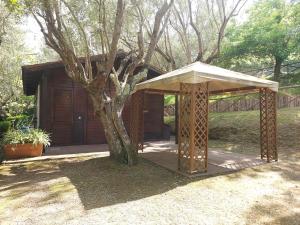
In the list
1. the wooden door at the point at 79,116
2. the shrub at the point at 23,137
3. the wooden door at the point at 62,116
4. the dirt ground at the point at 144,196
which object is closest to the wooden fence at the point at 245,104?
the dirt ground at the point at 144,196

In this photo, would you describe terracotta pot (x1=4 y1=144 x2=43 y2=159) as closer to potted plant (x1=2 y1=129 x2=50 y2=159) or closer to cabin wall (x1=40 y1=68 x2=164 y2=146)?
potted plant (x1=2 y1=129 x2=50 y2=159)

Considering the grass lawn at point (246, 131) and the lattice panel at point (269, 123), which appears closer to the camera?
the lattice panel at point (269, 123)

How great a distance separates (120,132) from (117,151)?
0.62m

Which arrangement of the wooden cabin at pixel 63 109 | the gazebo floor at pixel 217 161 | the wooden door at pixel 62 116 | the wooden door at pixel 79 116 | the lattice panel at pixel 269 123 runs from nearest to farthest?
1. the gazebo floor at pixel 217 161
2. the lattice panel at pixel 269 123
3. the wooden cabin at pixel 63 109
4. the wooden door at pixel 62 116
5. the wooden door at pixel 79 116

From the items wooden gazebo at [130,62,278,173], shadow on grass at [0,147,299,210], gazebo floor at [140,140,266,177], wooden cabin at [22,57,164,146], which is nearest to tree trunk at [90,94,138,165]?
shadow on grass at [0,147,299,210]

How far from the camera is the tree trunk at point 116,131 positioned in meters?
7.29

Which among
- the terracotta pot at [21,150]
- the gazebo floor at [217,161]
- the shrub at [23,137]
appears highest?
the shrub at [23,137]

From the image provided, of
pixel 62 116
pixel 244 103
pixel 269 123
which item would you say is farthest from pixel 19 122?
pixel 244 103

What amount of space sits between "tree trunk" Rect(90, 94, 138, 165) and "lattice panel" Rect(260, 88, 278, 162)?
3.96 metres

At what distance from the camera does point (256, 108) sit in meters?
16.0

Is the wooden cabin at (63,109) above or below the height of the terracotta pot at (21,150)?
above

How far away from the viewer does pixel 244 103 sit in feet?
53.8

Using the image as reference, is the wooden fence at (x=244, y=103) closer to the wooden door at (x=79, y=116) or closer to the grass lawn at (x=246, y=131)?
the grass lawn at (x=246, y=131)

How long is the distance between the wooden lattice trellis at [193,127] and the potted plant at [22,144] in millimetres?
5162
